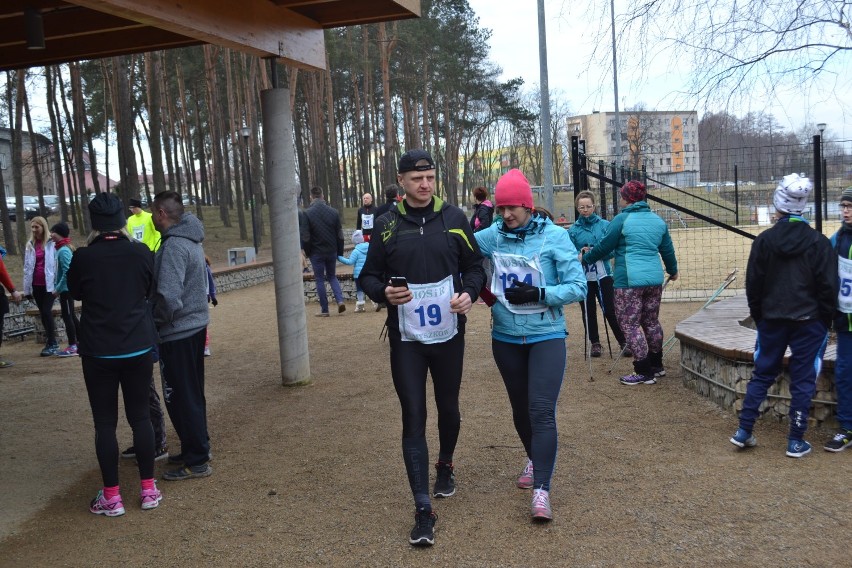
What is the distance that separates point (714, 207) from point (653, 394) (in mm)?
11576

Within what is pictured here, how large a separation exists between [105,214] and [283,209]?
10.5 feet

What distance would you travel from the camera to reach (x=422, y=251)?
13.6ft

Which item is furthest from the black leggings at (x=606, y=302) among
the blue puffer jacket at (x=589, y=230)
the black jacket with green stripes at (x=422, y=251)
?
the black jacket with green stripes at (x=422, y=251)

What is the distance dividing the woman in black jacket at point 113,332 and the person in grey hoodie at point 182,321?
261 mm

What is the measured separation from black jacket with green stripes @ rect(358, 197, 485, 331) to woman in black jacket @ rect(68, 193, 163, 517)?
1474 mm

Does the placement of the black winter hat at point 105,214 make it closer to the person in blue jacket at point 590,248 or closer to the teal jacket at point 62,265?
the person in blue jacket at point 590,248

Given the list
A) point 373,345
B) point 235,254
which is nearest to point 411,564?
point 373,345

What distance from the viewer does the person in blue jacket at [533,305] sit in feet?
13.9

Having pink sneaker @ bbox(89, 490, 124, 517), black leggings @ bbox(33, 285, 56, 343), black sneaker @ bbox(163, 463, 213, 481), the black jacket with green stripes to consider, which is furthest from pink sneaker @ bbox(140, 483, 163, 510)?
black leggings @ bbox(33, 285, 56, 343)

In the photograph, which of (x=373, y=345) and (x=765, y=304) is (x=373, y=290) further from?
(x=373, y=345)

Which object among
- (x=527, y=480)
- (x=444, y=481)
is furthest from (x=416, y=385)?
(x=527, y=480)

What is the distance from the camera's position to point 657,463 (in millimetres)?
5211

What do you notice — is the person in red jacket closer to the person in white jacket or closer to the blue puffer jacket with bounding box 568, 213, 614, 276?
the person in white jacket

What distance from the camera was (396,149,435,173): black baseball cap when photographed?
4.20 metres
